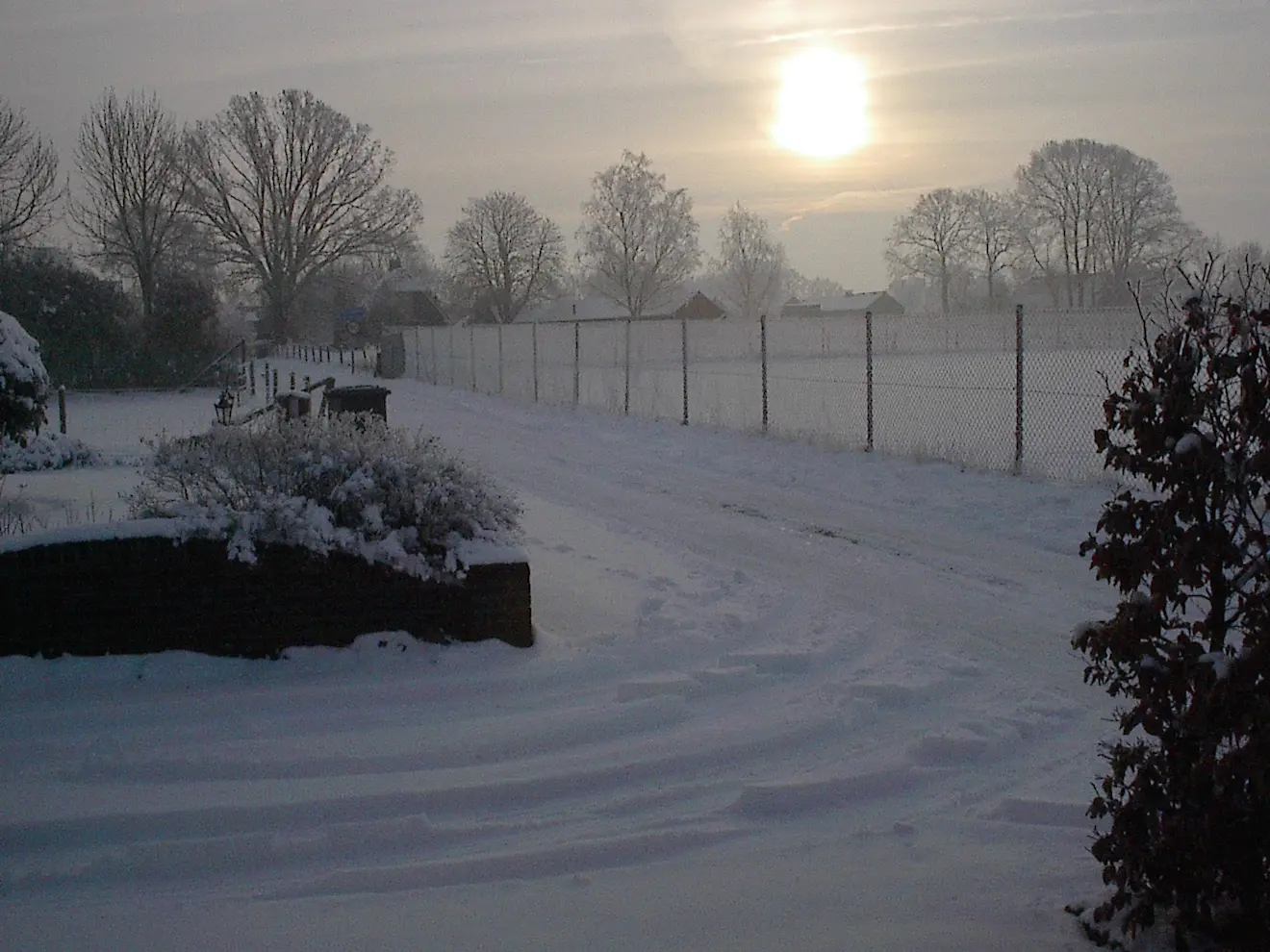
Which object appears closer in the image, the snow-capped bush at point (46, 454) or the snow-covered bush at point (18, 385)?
the snow-covered bush at point (18, 385)

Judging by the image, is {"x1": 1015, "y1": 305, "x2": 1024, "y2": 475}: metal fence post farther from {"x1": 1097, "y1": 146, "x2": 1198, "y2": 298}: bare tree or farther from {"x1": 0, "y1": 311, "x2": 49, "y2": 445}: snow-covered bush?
{"x1": 1097, "y1": 146, "x2": 1198, "y2": 298}: bare tree

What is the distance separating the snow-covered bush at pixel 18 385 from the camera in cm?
1251

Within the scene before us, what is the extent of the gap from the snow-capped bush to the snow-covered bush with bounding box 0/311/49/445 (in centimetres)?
145

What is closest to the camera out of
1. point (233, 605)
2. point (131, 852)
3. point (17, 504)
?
point (131, 852)

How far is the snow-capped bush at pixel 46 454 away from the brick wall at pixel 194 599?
822 centimetres

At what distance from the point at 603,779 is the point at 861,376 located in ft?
81.6

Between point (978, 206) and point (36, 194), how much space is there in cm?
6414

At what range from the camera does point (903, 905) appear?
4.49 m

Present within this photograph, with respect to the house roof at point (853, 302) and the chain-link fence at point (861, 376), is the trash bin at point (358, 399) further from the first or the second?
the house roof at point (853, 302)

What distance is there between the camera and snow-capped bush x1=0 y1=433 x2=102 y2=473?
49.3 ft

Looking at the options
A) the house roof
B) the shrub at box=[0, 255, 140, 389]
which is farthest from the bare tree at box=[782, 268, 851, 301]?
the shrub at box=[0, 255, 140, 389]

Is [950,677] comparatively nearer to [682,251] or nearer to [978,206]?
[682,251]

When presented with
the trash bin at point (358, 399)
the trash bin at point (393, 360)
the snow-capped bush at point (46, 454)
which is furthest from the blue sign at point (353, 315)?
the trash bin at point (358, 399)

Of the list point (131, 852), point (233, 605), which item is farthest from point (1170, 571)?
point (233, 605)
